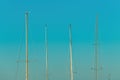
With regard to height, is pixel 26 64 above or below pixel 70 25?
below

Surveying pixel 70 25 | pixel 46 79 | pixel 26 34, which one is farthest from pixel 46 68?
pixel 26 34

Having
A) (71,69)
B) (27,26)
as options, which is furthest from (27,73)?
(71,69)

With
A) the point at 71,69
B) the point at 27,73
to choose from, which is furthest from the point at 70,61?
the point at 27,73

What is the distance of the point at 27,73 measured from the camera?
5547 cm

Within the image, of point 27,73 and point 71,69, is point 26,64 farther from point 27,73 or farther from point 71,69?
point 71,69

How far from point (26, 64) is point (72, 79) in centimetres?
985

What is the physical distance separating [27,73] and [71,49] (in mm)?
10333

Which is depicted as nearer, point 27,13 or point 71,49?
point 27,13

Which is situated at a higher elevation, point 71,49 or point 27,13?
point 27,13

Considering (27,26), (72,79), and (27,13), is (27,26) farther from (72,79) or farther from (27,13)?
(72,79)

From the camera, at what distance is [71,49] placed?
210ft

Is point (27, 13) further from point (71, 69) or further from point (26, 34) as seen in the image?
point (71, 69)

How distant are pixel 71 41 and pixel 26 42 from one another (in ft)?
33.6

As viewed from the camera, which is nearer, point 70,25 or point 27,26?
point 27,26
